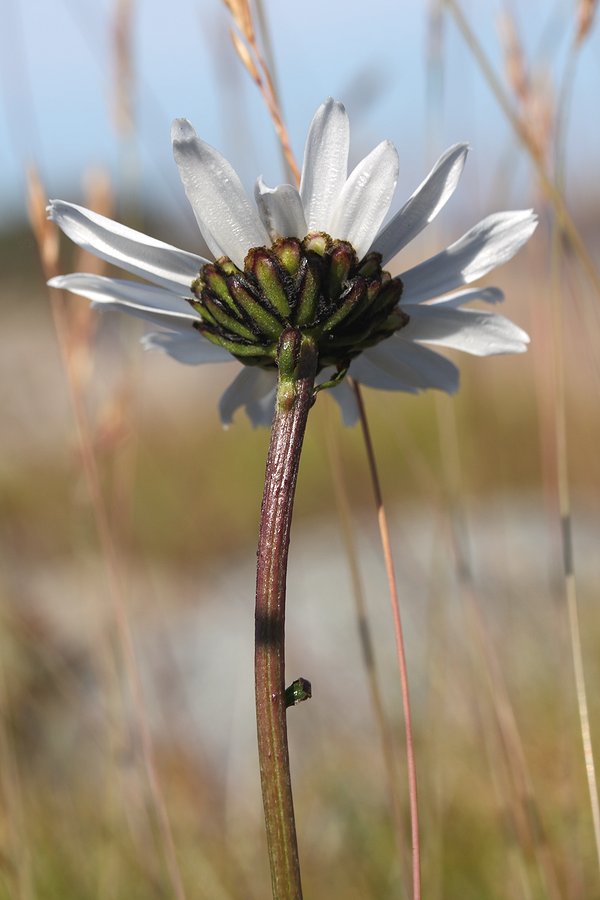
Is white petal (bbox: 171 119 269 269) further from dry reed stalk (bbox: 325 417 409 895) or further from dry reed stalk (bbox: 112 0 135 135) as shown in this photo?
dry reed stalk (bbox: 112 0 135 135)

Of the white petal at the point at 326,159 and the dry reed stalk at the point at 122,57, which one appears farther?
the dry reed stalk at the point at 122,57

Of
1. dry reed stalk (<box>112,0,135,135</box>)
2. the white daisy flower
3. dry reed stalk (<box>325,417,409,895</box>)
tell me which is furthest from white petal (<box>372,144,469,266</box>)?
dry reed stalk (<box>112,0,135,135</box>)

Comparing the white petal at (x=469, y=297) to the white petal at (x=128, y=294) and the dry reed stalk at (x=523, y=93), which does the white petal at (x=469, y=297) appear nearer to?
the white petal at (x=128, y=294)

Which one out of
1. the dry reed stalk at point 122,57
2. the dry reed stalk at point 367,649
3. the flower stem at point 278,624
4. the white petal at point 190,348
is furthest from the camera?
the dry reed stalk at point 122,57

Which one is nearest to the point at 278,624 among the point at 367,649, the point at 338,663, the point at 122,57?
the point at 367,649

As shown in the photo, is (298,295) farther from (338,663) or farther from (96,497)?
(338,663)

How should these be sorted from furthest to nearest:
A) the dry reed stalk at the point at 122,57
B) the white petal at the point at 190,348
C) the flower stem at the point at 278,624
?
the dry reed stalk at the point at 122,57
the white petal at the point at 190,348
the flower stem at the point at 278,624

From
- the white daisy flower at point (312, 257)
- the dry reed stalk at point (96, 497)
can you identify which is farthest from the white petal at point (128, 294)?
the dry reed stalk at point (96, 497)
